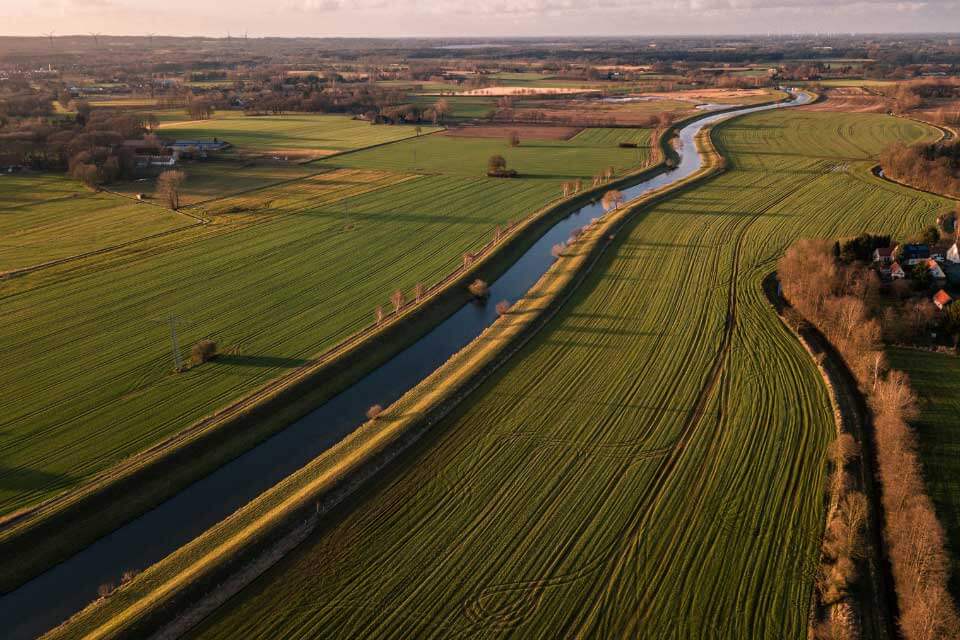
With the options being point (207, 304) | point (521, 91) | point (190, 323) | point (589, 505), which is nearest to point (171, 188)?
point (207, 304)

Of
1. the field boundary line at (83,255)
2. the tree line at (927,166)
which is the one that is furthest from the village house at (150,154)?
the tree line at (927,166)

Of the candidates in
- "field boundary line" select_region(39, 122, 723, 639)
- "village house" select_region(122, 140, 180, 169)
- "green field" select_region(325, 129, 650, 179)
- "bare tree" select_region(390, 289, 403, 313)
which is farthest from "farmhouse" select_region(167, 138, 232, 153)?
"field boundary line" select_region(39, 122, 723, 639)

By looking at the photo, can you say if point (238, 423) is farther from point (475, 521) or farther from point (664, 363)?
point (664, 363)

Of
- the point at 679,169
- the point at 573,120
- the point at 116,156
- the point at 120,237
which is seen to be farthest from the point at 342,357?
the point at 573,120

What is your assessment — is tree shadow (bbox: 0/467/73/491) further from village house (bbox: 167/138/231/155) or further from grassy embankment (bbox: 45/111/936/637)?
village house (bbox: 167/138/231/155)

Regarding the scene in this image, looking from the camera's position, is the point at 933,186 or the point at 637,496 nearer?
the point at 637,496
